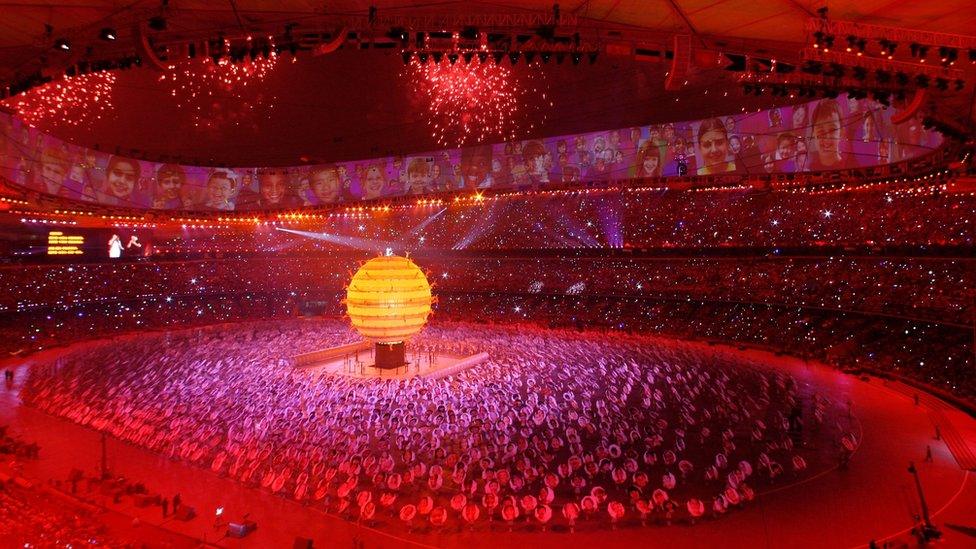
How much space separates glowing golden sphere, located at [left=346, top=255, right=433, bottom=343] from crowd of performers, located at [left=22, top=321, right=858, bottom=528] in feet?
7.14

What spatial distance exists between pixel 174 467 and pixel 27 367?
54.7 feet

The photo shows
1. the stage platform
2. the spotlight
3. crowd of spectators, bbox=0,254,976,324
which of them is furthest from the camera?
crowd of spectators, bbox=0,254,976,324

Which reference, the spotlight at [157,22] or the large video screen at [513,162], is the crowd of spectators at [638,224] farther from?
the spotlight at [157,22]

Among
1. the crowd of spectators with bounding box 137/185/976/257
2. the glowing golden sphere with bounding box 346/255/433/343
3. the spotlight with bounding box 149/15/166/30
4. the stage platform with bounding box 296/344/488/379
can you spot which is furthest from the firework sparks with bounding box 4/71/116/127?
the crowd of spectators with bounding box 137/185/976/257

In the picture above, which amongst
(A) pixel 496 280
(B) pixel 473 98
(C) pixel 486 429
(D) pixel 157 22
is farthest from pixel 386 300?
(A) pixel 496 280

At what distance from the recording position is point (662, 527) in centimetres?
949

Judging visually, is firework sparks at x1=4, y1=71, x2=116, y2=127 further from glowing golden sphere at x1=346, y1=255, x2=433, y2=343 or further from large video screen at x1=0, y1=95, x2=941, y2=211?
glowing golden sphere at x1=346, y1=255, x2=433, y2=343

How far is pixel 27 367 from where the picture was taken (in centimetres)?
2309

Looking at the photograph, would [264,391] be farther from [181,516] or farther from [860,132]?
[860,132]

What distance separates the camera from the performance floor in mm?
9047

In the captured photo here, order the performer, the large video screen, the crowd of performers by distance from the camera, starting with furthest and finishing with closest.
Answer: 1. the performer
2. the large video screen
3. the crowd of performers

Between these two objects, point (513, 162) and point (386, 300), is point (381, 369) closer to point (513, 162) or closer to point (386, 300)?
point (386, 300)

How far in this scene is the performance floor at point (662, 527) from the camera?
905 cm

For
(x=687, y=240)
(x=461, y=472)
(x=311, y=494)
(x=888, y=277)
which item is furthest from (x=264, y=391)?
(x=888, y=277)
